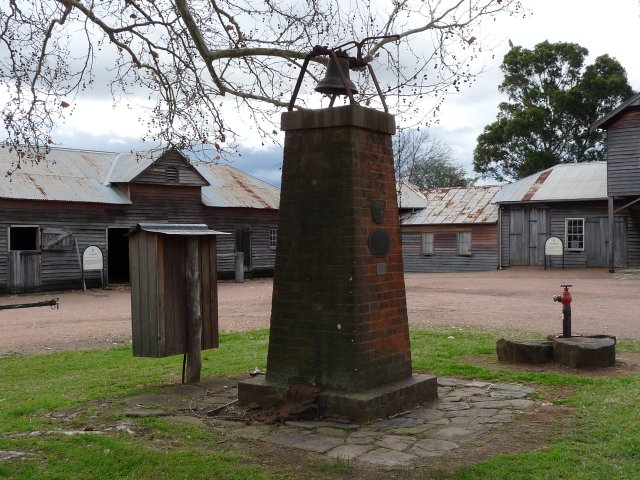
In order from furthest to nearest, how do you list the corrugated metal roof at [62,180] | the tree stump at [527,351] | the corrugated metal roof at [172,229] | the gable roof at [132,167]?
the gable roof at [132,167] < the corrugated metal roof at [62,180] < the tree stump at [527,351] < the corrugated metal roof at [172,229]

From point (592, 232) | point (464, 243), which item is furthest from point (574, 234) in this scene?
point (464, 243)

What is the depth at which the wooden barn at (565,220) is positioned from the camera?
3094cm

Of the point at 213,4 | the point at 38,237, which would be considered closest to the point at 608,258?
the point at 38,237

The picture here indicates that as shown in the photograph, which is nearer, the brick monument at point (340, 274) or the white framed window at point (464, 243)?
the brick monument at point (340, 274)

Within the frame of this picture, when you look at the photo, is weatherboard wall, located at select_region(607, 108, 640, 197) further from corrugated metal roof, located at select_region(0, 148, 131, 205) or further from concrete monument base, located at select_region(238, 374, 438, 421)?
concrete monument base, located at select_region(238, 374, 438, 421)

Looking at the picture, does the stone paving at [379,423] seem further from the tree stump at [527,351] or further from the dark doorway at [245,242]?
the dark doorway at [245,242]

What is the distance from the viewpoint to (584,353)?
353 inches

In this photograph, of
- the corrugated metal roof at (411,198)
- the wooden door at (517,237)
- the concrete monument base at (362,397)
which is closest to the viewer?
the concrete monument base at (362,397)

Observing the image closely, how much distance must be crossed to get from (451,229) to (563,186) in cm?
619

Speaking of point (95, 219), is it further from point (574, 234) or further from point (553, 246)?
point (574, 234)

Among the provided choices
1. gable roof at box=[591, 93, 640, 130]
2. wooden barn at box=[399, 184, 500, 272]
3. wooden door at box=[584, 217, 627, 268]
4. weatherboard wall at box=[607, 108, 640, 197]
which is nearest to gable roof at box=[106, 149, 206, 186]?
wooden barn at box=[399, 184, 500, 272]

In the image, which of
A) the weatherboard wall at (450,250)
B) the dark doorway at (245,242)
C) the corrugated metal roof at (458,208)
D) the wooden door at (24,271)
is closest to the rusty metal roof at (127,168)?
the wooden door at (24,271)

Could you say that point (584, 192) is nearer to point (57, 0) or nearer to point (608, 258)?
point (608, 258)

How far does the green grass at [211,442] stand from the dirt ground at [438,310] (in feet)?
13.7
